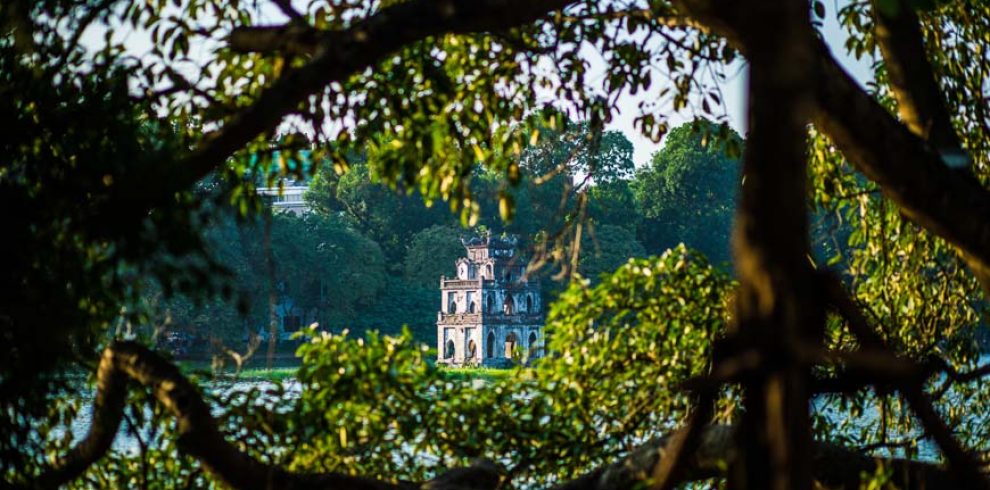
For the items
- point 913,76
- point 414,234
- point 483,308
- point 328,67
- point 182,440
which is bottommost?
point 182,440

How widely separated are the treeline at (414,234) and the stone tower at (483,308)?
2158mm

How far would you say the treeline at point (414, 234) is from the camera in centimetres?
6944

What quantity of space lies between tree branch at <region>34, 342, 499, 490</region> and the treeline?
174 ft

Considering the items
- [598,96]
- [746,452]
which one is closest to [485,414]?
[598,96]

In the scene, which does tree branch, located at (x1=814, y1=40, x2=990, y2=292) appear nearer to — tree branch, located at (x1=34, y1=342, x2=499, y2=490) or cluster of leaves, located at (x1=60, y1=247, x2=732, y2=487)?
cluster of leaves, located at (x1=60, y1=247, x2=732, y2=487)

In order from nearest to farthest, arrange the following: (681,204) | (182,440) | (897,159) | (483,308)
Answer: (897,159) < (182,440) < (483,308) < (681,204)

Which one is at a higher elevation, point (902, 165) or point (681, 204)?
point (681, 204)

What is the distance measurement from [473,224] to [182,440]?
1895mm

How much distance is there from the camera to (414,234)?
81875 millimetres

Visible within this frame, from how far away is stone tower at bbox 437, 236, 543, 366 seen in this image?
7006 cm

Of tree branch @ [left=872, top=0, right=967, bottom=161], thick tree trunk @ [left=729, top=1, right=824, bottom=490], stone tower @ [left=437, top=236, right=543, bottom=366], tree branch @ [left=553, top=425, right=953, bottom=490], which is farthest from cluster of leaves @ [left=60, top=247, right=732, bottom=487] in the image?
stone tower @ [left=437, top=236, right=543, bottom=366]

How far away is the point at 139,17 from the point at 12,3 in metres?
1.09

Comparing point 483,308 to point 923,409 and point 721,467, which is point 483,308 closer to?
point 721,467

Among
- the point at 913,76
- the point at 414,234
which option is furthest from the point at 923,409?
the point at 414,234
